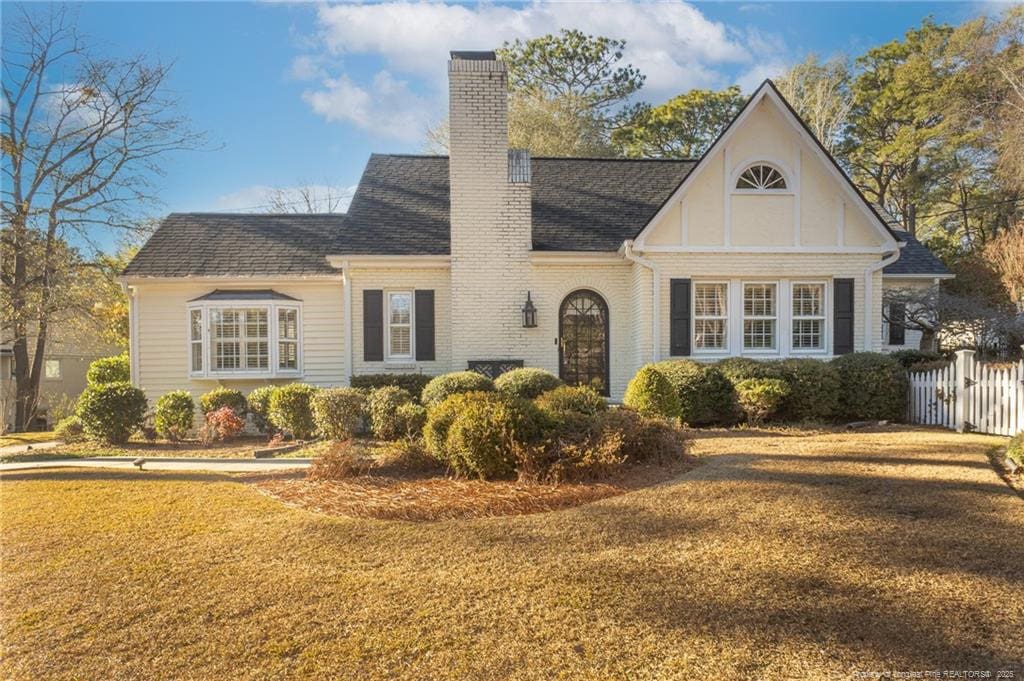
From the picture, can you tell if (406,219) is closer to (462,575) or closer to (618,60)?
(462,575)

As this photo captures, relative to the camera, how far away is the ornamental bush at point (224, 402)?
11.6 metres

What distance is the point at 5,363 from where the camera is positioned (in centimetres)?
1902

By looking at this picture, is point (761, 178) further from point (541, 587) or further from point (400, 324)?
point (541, 587)

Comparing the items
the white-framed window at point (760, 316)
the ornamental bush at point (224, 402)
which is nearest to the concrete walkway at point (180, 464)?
the ornamental bush at point (224, 402)

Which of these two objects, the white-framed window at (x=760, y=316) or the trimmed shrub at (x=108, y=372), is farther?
the trimmed shrub at (x=108, y=372)

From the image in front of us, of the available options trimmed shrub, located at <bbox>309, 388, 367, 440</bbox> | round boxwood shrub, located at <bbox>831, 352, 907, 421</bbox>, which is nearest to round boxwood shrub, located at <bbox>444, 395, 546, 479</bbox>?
trimmed shrub, located at <bbox>309, 388, 367, 440</bbox>

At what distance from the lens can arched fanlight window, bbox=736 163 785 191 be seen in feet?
42.0

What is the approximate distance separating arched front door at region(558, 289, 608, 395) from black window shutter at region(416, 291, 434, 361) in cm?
303

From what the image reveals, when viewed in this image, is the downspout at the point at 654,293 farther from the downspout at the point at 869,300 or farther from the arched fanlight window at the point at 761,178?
the downspout at the point at 869,300

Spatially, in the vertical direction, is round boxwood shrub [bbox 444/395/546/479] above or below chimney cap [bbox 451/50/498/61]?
below

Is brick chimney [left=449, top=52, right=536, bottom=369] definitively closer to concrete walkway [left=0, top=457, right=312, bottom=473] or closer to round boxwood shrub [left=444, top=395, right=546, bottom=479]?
concrete walkway [left=0, top=457, right=312, bottom=473]

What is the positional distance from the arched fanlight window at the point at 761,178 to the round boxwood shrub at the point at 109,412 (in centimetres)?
1320

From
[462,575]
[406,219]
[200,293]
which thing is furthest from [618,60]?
[462,575]

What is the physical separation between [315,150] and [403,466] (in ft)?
44.5
